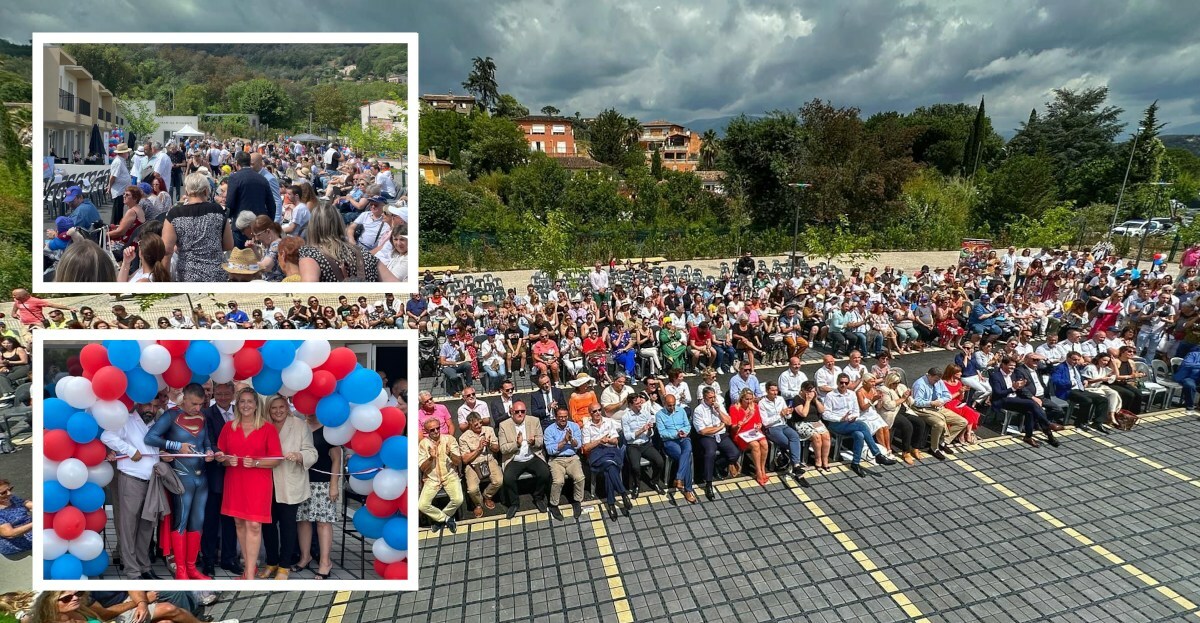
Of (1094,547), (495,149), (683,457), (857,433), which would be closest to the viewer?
(1094,547)

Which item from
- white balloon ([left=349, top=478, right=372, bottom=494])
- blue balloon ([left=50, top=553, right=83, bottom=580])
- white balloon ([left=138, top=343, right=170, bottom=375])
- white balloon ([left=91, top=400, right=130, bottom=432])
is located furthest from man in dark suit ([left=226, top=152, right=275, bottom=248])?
blue balloon ([left=50, top=553, right=83, bottom=580])

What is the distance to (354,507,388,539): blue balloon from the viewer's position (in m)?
3.27

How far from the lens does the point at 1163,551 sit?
541 centimetres

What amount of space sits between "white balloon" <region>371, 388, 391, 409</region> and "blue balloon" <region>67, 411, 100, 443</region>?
1.44 m

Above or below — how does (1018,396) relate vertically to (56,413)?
below

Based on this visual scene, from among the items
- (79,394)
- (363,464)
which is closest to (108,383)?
(79,394)

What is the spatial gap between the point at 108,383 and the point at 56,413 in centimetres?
29

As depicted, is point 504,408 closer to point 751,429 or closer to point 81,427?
point 751,429

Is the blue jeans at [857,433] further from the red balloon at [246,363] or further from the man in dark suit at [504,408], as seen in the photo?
the red balloon at [246,363]

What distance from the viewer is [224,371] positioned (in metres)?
3.14

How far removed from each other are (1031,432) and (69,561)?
32.1ft

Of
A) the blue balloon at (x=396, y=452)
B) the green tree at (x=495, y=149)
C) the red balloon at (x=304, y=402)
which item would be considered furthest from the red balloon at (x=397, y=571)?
the green tree at (x=495, y=149)

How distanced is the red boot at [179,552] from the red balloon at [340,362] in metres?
1.29

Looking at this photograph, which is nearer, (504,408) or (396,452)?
(396,452)
